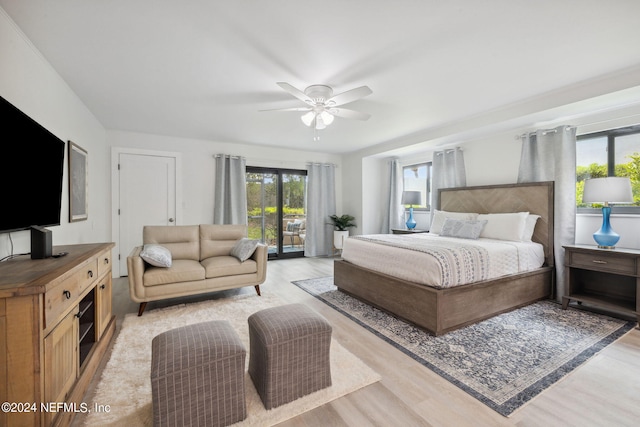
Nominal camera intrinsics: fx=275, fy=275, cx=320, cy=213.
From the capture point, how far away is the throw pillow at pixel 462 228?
12.3ft

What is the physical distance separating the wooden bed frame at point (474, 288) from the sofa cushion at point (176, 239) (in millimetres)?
1949

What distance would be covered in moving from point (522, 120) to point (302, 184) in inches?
163

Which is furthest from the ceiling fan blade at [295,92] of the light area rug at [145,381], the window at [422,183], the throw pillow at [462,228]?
the window at [422,183]

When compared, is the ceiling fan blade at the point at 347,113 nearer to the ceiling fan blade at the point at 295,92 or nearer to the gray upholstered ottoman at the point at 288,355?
the ceiling fan blade at the point at 295,92

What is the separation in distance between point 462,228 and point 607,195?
4.84 ft

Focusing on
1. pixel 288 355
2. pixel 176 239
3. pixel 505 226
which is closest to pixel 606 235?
pixel 505 226

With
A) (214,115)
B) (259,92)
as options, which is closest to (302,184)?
(214,115)

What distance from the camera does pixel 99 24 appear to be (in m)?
1.89

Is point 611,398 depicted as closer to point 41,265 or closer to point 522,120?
point 522,120

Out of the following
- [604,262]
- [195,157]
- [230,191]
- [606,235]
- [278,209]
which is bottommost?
[604,262]

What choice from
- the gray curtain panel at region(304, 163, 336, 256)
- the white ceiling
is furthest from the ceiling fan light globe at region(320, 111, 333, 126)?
the gray curtain panel at region(304, 163, 336, 256)

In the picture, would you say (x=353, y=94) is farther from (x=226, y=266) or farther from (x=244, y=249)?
(x=226, y=266)

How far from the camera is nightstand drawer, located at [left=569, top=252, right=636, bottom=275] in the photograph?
2.67 metres

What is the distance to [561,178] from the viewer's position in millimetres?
3395
